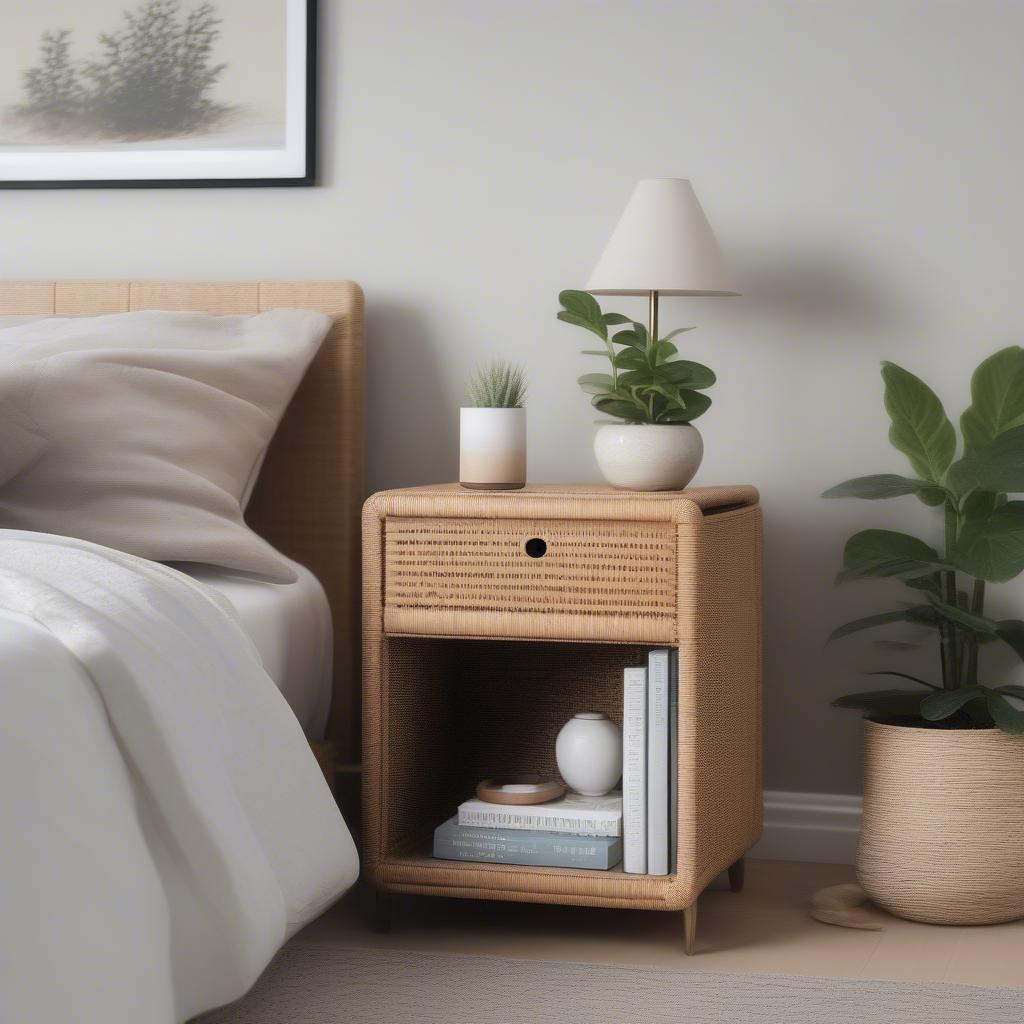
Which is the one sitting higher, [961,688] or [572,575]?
[572,575]

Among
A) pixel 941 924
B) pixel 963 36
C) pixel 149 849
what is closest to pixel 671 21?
pixel 963 36

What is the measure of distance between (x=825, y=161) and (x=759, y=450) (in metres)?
0.50

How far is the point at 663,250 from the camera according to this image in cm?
216

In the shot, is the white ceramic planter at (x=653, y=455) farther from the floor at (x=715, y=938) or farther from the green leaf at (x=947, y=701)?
the floor at (x=715, y=938)

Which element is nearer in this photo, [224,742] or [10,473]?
[224,742]

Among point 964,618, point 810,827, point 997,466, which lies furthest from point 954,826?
point 997,466

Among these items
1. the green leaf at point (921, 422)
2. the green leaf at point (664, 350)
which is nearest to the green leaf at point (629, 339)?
the green leaf at point (664, 350)

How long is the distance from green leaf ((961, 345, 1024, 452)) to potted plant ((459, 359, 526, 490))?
669 mm

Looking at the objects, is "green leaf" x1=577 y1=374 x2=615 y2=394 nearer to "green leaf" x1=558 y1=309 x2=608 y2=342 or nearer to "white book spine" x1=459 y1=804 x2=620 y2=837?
"green leaf" x1=558 y1=309 x2=608 y2=342

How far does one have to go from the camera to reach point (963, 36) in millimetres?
2283

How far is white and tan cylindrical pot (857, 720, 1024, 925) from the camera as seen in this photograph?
78.7 inches

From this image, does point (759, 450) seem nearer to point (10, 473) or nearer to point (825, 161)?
point (825, 161)

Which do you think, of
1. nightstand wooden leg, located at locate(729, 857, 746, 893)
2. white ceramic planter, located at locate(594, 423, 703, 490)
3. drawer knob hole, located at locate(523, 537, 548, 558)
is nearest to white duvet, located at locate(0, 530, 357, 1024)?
drawer knob hole, located at locate(523, 537, 548, 558)

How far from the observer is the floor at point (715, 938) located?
1874 millimetres
